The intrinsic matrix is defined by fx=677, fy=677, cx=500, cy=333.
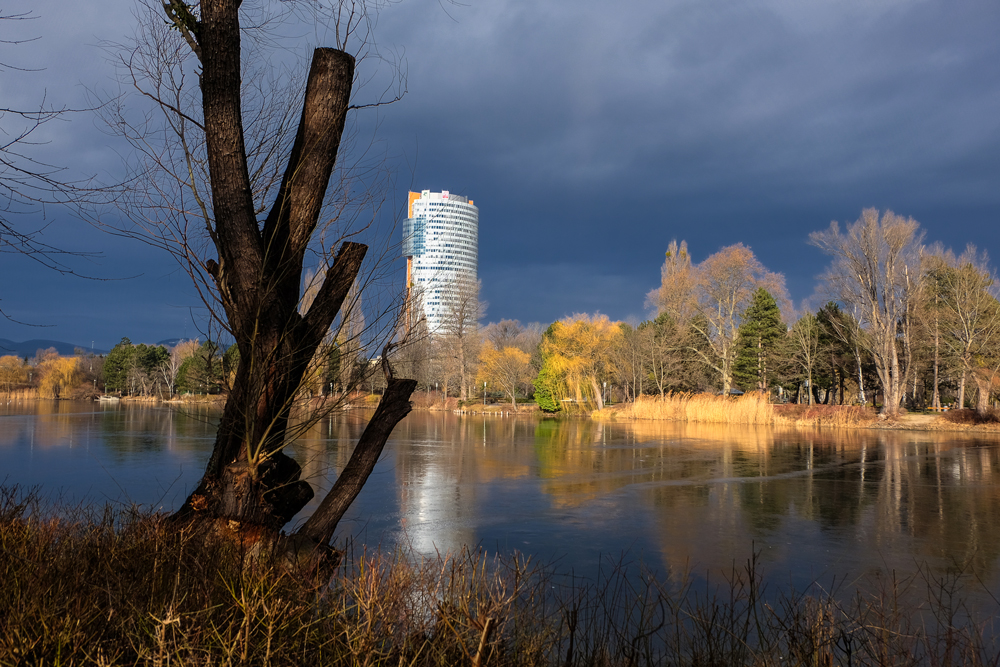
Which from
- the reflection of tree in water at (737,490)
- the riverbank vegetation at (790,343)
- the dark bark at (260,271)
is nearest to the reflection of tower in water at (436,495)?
the reflection of tree in water at (737,490)

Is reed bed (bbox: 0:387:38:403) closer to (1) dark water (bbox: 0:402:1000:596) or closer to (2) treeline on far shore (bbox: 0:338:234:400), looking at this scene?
(2) treeline on far shore (bbox: 0:338:234:400)

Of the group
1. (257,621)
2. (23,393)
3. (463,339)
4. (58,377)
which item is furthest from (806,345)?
(23,393)

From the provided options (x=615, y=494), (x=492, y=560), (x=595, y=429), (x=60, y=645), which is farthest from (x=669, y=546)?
Answer: (x=595, y=429)

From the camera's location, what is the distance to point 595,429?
32.7 m

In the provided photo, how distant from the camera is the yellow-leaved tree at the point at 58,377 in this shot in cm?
7844

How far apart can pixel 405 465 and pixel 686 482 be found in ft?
21.6

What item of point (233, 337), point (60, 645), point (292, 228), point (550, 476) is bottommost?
point (550, 476)

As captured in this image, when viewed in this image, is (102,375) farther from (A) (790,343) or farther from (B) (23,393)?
(A) (790,343)

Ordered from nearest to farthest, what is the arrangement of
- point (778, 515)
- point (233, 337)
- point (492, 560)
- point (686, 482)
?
point (233, 337)
point (492, 560)
point (778, 515)
point (686, 482)

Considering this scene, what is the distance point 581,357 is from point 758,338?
39.7 feet

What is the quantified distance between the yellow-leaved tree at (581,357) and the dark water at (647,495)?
920 inches

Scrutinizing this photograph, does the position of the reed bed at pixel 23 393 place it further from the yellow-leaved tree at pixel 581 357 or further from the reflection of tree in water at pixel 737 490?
the reflection of tree in water at pixel 737 490

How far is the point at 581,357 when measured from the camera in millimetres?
48031

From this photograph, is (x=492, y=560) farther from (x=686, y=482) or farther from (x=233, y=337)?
(x=686, y=482)
